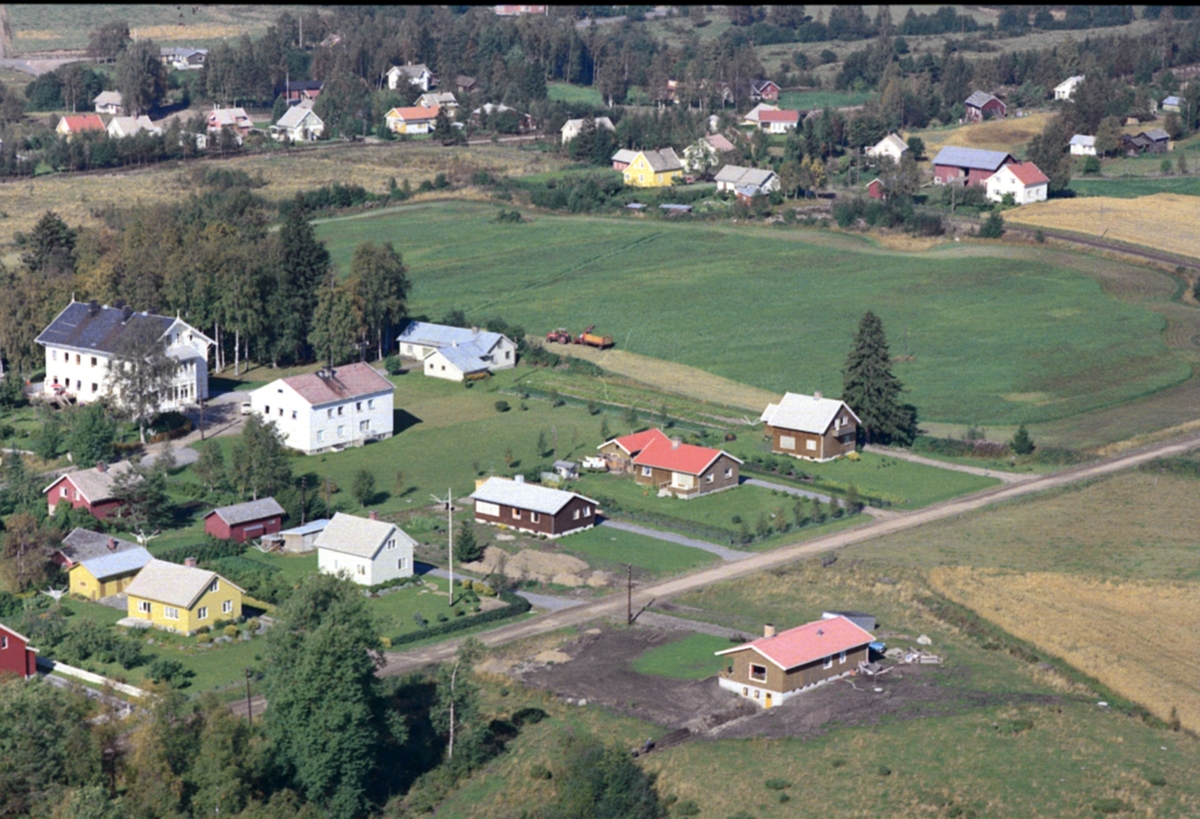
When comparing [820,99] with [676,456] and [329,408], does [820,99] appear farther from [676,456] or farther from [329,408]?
[676,456]

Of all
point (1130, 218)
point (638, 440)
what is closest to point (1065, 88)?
point (1130, 218)

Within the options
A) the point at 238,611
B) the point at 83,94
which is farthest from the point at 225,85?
the point at 238,611

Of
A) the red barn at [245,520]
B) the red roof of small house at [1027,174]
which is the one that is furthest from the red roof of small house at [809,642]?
the red roof of small house at [1027,174]

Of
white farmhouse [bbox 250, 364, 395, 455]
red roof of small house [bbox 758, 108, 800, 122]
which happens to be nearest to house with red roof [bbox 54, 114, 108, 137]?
red roof of small house [bbox 758, 108, 800, 122]

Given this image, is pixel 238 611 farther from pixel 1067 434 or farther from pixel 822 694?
pixel 1067 434

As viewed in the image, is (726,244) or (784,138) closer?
(726,244)

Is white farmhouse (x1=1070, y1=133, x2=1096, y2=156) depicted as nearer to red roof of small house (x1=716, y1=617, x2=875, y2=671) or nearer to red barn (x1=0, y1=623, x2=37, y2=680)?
red roof of small house (x1=716, y1=617, x2=875, y2=671)
